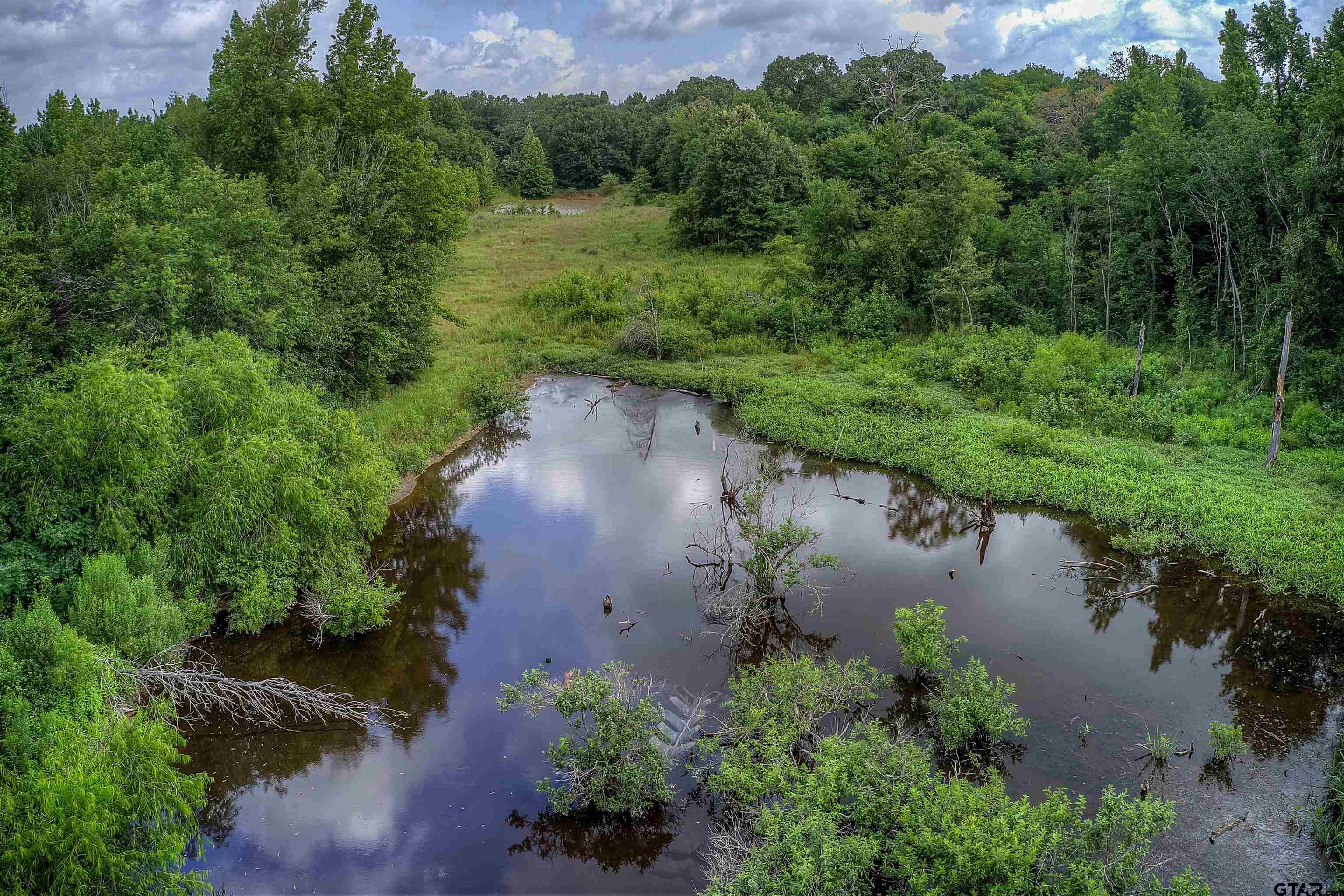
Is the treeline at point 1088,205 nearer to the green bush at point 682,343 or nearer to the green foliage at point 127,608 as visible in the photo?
the green bush at point 682,343

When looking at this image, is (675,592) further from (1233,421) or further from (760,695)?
(1233,421)

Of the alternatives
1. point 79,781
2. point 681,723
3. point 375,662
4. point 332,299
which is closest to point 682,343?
point 332,299

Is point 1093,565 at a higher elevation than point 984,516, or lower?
lower

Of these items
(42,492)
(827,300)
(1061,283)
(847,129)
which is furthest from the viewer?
(847,129)

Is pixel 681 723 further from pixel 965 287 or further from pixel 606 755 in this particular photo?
pixel 965 287

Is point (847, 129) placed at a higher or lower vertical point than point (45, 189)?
higher

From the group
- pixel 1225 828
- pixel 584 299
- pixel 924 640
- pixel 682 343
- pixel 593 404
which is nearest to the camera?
pixel 1225 828

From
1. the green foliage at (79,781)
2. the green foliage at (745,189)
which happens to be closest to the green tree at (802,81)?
the green foliage at (745,189)

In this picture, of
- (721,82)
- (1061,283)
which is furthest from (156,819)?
(721,82)
